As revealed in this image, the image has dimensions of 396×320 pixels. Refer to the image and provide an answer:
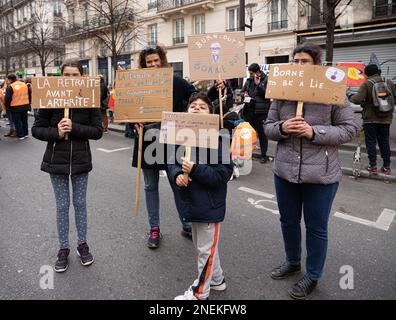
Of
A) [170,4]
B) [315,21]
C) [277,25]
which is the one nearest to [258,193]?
[315,21]

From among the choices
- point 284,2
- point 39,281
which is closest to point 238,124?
point 39,281

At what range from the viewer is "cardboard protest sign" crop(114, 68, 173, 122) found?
310 cm

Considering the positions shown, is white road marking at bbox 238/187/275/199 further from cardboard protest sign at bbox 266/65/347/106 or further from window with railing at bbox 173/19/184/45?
window with railing at bbox 173/19/184/45

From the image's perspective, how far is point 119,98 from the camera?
10.4 ft

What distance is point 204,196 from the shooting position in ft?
7.97

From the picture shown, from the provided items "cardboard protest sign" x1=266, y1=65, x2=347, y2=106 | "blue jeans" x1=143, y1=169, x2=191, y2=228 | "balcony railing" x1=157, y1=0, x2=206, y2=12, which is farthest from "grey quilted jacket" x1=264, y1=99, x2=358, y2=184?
"balcony railing" x1=157, y1=0, x2=206, y2=12

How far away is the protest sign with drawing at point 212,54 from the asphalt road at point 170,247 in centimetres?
177

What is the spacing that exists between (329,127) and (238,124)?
361 centimetres

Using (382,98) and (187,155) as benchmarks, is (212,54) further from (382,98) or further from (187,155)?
(382,98)

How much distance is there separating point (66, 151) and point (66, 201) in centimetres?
47

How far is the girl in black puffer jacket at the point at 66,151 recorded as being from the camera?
9.60ft

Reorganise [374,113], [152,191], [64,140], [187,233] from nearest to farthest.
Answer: [64,140], [152,191], [187,233], [374,113]

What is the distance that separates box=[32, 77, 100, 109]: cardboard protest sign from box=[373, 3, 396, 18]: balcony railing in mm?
17982
